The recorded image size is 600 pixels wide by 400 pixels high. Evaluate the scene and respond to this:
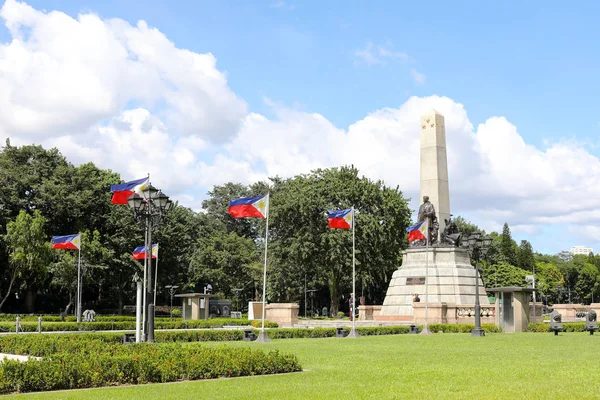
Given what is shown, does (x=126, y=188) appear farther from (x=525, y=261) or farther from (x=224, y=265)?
(x=525, y=261)

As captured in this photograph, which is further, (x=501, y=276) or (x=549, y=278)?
(x=549, y=278)

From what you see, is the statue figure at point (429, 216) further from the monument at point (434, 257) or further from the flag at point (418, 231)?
the flag at point (418, 231)

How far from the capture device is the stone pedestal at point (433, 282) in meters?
44.7

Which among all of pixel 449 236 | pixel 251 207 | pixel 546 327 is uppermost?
pixel 251 207

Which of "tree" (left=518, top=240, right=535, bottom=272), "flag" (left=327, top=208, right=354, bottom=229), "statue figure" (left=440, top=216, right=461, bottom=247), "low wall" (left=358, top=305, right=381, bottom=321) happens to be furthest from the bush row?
"tree" (left=518, top=240, right=535, bottom=272)

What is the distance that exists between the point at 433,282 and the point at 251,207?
1968 centimetres

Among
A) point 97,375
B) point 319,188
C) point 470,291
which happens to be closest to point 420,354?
point 97,375

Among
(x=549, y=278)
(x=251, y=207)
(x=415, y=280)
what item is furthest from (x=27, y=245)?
(x=549, y=278)

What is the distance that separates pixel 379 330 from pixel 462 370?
18.5 metres

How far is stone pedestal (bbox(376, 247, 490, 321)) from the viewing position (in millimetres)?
44719

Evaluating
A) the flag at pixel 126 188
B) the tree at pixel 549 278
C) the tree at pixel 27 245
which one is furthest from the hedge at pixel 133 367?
the tree at pixel 549 278

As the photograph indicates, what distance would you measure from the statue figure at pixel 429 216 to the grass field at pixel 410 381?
2640 centimetres

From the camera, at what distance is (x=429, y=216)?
45.9m

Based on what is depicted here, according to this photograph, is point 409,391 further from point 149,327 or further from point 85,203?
point 85,203
